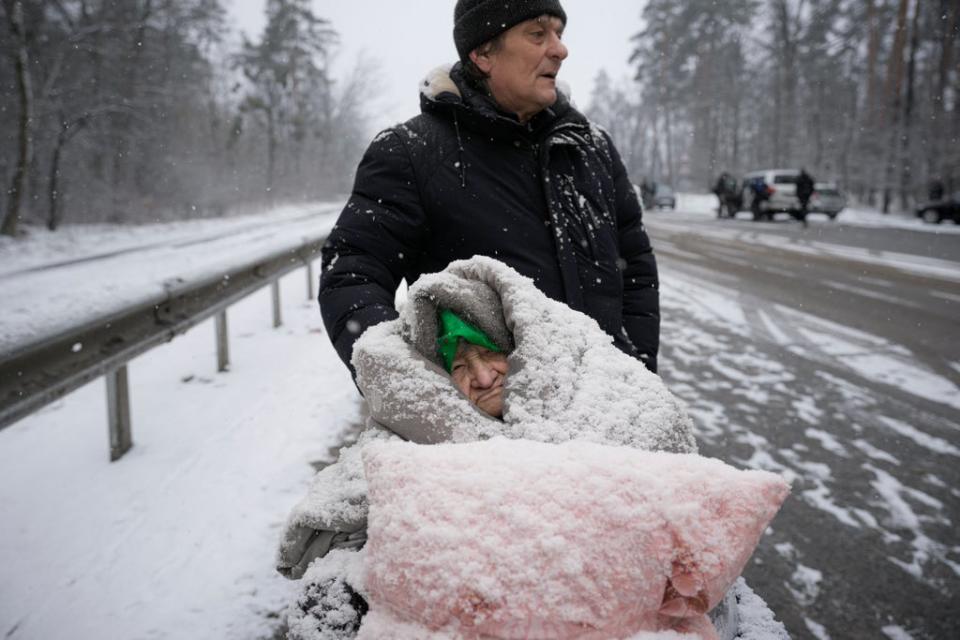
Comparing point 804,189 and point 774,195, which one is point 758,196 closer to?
point 774,195

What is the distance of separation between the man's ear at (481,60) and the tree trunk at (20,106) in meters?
19.1

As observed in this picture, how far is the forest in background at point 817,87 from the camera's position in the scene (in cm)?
2950

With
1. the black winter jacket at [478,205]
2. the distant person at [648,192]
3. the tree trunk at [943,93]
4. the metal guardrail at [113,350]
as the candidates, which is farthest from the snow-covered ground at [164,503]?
the distant person at [648,192]

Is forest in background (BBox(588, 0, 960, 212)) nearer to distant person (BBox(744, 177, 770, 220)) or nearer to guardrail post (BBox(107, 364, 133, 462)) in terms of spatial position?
distant person (BBox(744, 177, 770, 220))

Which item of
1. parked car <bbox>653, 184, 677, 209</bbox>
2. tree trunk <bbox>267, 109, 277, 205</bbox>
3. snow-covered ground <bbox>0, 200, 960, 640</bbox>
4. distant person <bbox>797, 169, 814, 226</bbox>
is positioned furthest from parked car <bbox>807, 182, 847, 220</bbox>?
tree trunk <bbox>267, 109, 277, 205</bbox>

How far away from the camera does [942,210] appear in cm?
2477

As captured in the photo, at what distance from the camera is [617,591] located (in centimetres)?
89

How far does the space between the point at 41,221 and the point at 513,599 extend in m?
25.0

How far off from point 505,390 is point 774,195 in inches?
1172

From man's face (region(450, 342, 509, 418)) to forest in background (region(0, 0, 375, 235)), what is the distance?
19.9m

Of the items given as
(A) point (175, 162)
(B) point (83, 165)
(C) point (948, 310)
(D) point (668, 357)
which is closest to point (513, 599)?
(D) point (668, 357)

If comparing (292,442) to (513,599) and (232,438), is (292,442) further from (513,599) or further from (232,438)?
(513,599)

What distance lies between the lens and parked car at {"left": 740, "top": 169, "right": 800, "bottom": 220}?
2702 cm

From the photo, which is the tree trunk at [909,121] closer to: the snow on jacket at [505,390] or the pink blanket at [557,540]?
the snow on jacket at [505,390]
